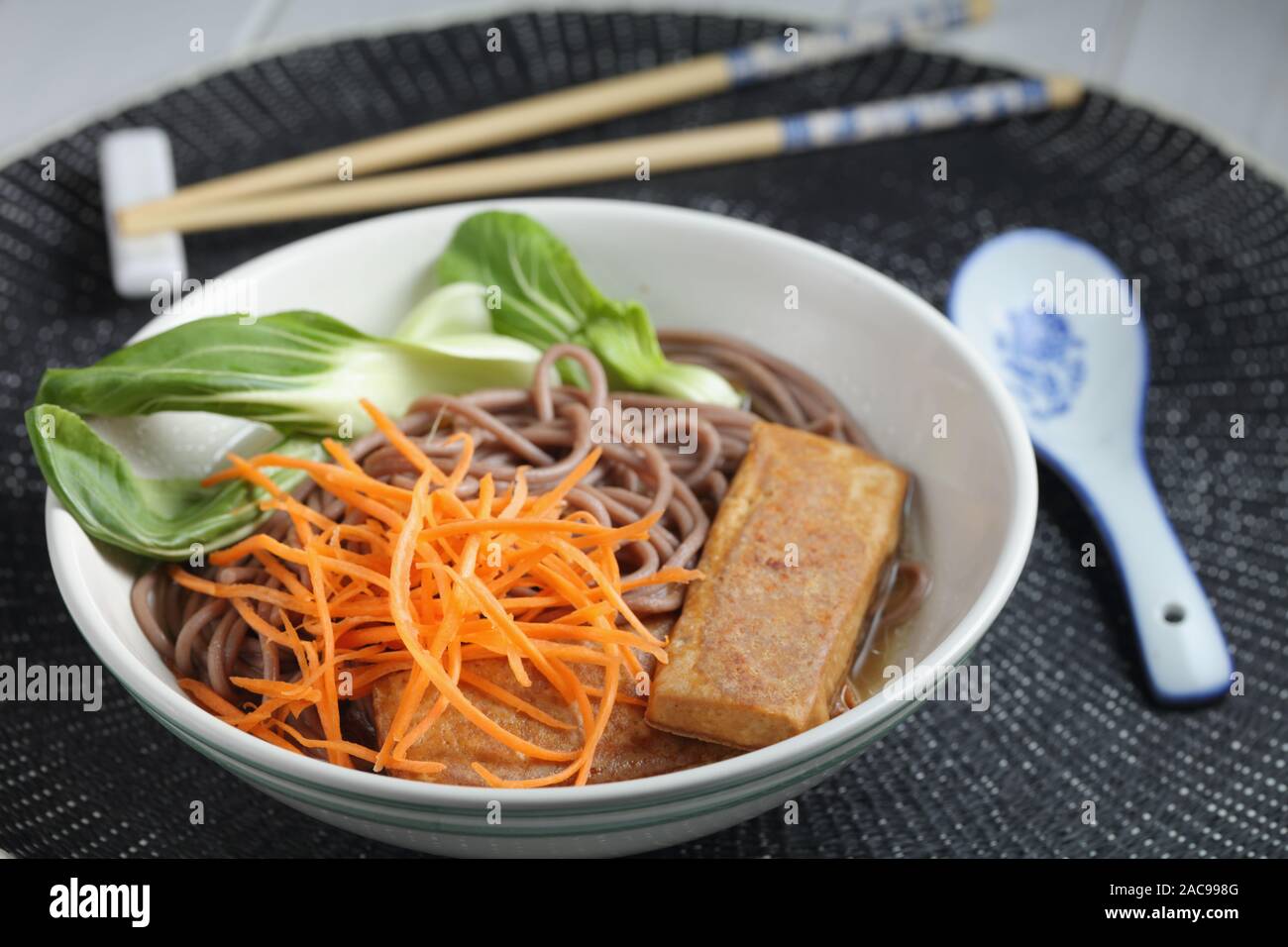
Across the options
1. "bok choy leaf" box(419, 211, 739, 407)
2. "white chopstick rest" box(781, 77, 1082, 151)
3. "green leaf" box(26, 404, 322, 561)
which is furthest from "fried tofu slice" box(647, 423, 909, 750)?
"white chopstick rest" box(781, 77, 1082, 151)

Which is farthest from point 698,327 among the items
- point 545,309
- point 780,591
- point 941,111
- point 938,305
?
point 941,111

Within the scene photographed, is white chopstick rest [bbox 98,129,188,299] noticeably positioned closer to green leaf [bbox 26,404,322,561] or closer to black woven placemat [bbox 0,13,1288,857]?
black woven placemat [bbox 0,13,1288,857]

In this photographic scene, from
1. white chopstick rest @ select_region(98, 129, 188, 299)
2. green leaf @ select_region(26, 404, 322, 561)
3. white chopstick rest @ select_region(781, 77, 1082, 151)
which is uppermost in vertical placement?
white chopstick rest @ select_region(781, 77, 1082, 151)

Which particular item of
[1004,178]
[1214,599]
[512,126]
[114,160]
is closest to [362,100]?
[512,126]

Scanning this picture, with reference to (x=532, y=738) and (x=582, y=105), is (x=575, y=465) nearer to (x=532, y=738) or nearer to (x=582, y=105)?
(x=532, y=738)

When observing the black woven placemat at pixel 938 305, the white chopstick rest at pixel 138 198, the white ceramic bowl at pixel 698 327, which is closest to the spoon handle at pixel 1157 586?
the black woven placemat at pixel 938 305

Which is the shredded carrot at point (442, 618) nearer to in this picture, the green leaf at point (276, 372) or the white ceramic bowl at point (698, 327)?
the white ceramic bowl at point (698, 327)
